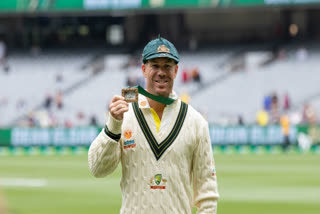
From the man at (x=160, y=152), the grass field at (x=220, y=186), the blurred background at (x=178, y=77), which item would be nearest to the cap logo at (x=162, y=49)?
the man at (x=160, y=152)

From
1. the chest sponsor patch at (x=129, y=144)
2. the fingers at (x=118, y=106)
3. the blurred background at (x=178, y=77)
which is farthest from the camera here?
the blurred background at (x=178, y=77)

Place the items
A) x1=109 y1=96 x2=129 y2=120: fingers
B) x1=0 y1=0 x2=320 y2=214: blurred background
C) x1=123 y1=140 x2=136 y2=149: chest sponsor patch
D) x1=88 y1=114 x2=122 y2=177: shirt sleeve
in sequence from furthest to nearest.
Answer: x1=0 y1=0 x2=320 y2=214: blurred background, x1=123 y1=140 x2=136 y2=149: chest sponsor patch, x1=88 y1=114 x2=122 y2=177: shirt sleeve, x1=109 y1=96 x2=129 y2=120: fingers

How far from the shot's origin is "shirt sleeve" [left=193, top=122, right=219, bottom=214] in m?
4.41

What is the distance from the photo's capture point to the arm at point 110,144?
4.08 m

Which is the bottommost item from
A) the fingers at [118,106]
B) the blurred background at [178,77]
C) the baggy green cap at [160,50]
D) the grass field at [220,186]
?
the grass field at [220,186]

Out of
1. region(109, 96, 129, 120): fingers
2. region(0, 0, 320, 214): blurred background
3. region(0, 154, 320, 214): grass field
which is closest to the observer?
region(109, 96, 129, 120): fingers

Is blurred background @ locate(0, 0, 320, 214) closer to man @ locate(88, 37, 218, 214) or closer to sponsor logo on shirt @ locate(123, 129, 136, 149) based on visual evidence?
man @ locate(88, 37, 218, 214)

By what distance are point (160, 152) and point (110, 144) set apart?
12.2 inches

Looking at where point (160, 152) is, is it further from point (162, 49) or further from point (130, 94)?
point (162, 49)

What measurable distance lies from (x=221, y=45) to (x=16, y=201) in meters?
25.6

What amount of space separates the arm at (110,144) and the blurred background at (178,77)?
14917 millimetres

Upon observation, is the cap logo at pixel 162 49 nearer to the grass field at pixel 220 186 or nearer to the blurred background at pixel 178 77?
the grass field at pixel 220 186

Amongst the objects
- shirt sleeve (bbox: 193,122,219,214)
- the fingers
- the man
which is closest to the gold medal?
the fingers

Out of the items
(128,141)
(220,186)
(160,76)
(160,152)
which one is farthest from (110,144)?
(220,186)
